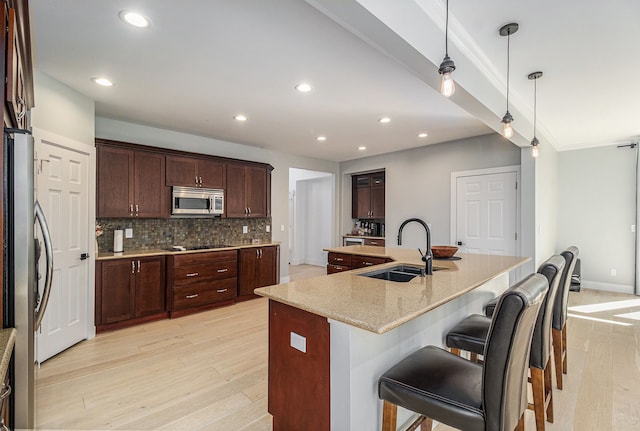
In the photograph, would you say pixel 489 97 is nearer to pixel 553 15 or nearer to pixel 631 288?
pixel 553 15

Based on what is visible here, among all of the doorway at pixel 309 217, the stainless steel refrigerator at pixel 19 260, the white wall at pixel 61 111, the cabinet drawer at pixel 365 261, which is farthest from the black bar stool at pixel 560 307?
the doorway at pixel 309 217

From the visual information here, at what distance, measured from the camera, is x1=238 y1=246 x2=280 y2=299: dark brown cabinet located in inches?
188

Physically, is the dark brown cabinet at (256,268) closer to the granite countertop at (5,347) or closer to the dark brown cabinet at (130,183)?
the dark brown cabinet at (130,183)

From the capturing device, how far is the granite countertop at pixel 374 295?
4.25 feet

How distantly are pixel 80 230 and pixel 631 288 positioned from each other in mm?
7734

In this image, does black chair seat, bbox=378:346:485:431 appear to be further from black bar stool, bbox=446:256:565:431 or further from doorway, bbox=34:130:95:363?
doorway, bbox=34:130:95:363

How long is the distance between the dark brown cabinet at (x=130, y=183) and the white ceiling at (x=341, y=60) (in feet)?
1.69

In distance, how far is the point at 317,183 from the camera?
8.30 metres

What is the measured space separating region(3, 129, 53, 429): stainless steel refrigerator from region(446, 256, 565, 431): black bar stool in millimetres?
2103

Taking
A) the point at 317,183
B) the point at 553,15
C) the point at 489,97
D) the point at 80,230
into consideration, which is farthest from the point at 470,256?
the point at 317,183

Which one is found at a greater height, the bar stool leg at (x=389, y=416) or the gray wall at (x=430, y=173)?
the gray wall at (x=430, y=173)

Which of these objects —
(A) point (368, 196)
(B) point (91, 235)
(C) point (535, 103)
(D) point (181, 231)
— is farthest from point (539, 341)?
(A) point (368, 196)

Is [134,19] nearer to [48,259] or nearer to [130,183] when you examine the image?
[48,259]

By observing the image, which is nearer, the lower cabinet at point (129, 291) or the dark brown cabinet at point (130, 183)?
the lower cabinet at point (129, 291)
